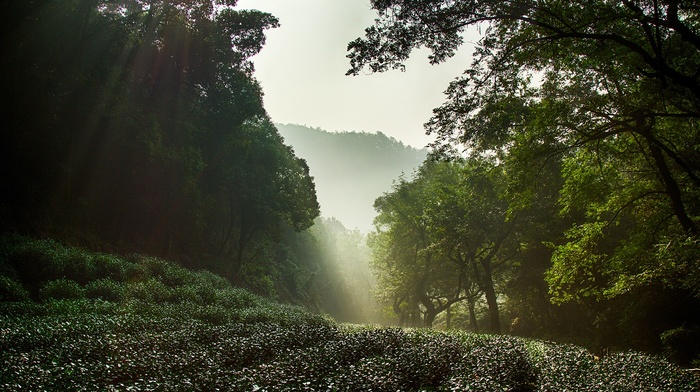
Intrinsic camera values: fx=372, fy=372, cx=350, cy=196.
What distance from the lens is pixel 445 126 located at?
10789 mm

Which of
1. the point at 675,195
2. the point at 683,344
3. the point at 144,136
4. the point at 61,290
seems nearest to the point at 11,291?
the point at 61,290

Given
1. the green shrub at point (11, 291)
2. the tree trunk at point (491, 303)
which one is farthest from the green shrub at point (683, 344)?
the green shrub at point (11, 291)

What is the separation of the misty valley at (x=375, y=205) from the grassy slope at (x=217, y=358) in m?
0.08

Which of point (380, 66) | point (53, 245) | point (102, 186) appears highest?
point (380, 66)

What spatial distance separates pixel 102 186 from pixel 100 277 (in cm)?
1200

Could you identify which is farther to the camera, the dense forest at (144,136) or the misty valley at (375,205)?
the dense forest at (144,136)

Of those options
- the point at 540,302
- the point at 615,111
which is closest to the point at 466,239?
the point at 540,302

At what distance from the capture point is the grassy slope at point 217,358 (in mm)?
6043

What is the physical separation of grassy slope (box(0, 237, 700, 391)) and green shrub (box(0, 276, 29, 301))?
3 cm

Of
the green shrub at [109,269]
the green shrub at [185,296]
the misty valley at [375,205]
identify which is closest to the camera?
the misty valley at [375,205]

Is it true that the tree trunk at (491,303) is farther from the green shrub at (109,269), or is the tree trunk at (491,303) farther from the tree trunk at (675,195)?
the green shrub at (109,269)

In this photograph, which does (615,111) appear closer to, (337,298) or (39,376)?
(39,376)

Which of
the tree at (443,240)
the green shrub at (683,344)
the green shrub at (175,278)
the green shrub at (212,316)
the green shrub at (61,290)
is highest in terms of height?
the tree at (443,240)

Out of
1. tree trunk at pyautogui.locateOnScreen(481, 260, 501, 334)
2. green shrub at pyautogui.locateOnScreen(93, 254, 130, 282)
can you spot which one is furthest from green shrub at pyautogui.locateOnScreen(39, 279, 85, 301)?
tree trunk at pyautogui.locateOnScreen(481, 260, 501, 334)
